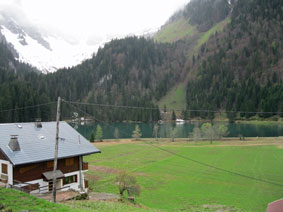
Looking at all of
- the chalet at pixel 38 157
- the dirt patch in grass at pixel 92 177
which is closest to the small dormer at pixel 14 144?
the chalet at pixel 38 157

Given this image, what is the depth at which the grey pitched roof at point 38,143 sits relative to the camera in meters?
28.2

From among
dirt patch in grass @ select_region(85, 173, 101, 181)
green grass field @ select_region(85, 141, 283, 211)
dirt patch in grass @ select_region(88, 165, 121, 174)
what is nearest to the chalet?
green grass field @ select_region(85, 141, 283, 211)

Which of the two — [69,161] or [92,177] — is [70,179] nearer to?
[69,161]

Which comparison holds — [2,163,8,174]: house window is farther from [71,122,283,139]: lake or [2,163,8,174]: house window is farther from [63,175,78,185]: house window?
[71,122,283,139]: lake

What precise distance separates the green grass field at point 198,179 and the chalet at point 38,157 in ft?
20.1

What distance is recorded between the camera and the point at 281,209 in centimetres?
1391

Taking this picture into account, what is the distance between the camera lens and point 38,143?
31.2 m

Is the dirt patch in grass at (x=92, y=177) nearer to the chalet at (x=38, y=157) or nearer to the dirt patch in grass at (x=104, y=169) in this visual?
the dirt patch in grass at (x=104, y=169)

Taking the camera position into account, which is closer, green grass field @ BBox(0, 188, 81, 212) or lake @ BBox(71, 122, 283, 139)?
green grass field @ BBox(0, 188, 81, 212)

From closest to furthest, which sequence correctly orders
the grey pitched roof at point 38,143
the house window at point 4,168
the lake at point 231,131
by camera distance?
the grey pitched roof at point 38,143 → the house window at point 4,168 → the lake at point 231,131

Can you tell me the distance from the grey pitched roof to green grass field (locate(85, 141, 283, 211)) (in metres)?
7.54

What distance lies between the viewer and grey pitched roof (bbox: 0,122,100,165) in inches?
1112

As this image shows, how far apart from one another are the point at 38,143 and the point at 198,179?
2478 cm

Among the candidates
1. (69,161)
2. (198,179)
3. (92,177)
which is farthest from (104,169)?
(69,161)
